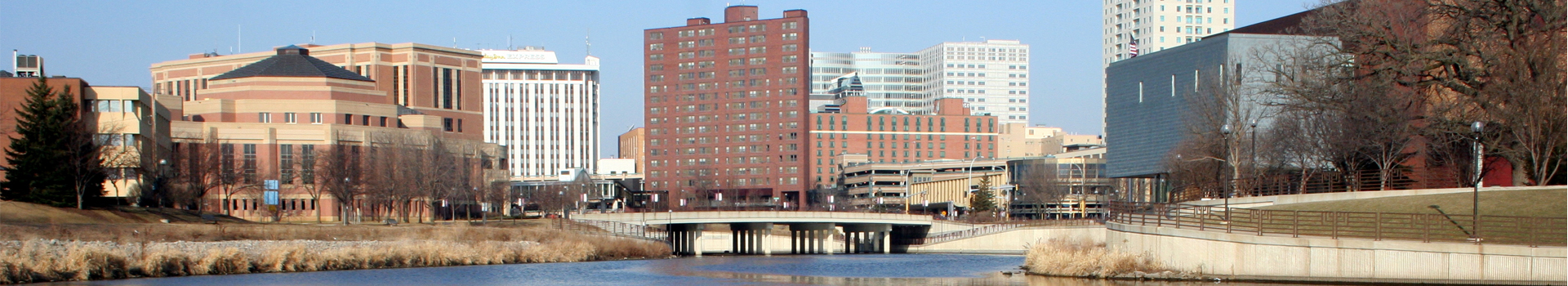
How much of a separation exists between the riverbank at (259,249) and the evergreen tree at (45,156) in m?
11.8

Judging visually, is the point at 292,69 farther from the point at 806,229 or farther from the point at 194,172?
the point at 806,229

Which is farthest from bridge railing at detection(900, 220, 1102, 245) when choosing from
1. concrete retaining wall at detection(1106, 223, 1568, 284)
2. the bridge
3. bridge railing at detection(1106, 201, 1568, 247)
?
concrete retaining wall at detection(1106, 223, 1568, 284)

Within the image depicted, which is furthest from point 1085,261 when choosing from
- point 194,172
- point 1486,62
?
point 194,172

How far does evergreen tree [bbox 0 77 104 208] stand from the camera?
234 feet

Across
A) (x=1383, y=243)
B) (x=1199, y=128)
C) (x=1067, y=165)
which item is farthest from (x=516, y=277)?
(x=1067, y=165)

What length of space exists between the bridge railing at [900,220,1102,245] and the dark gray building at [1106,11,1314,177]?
520 centimetres

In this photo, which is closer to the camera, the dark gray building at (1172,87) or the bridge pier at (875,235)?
the dark gray building at (1172,87)

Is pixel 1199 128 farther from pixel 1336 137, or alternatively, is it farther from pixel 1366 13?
pixel 1366 13

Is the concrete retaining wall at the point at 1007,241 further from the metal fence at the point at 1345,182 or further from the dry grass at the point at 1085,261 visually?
the dry grass at the point at 1085,261

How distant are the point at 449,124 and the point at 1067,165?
80.5m

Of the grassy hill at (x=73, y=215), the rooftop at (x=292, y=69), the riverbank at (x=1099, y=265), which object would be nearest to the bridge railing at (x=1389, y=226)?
the riverbank at (x=1099, y=265)

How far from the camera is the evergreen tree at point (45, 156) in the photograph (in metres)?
71.4

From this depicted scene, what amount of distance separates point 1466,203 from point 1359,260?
11223 millimetres

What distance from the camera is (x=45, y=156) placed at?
236 feet
